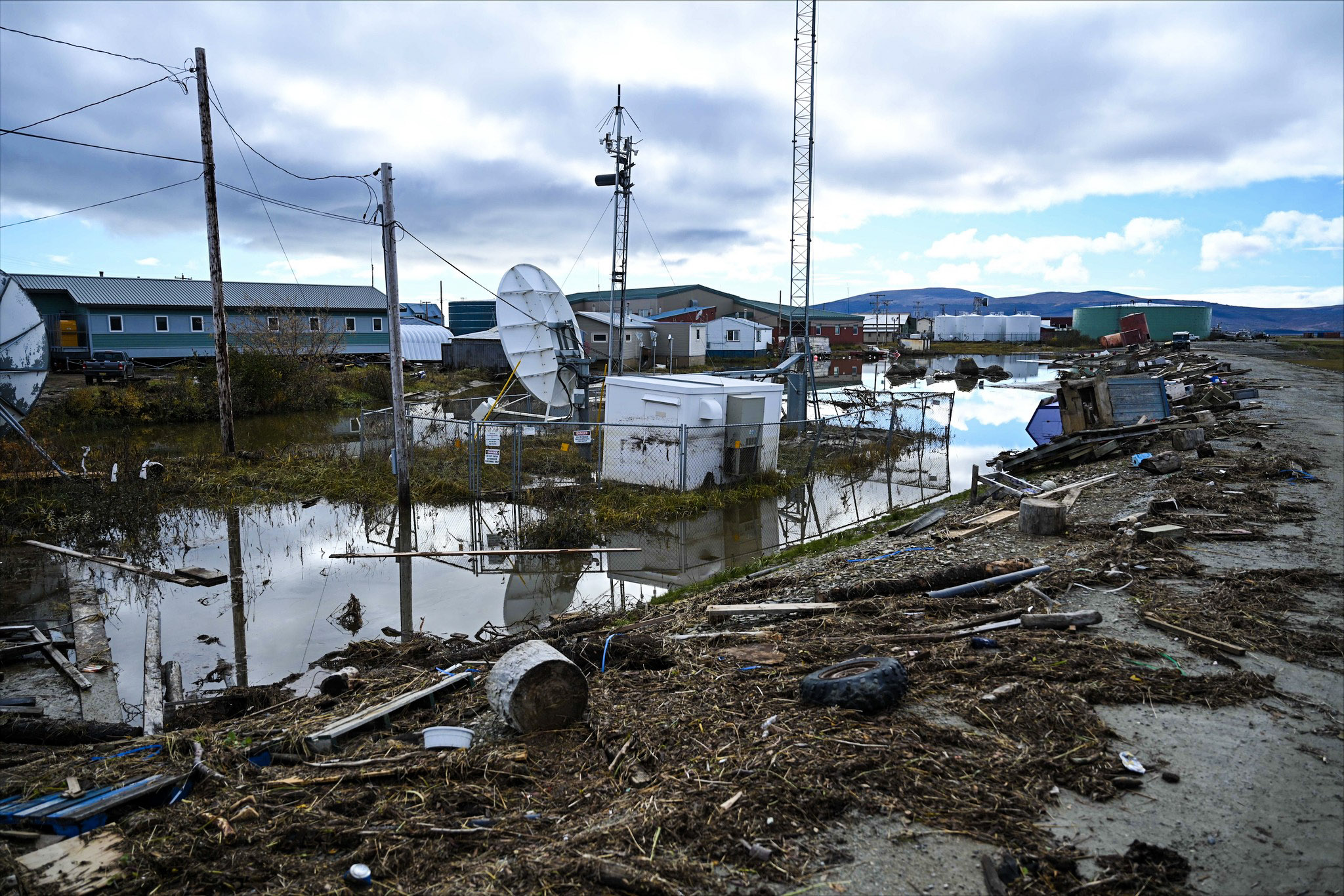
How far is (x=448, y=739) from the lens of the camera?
518 cm

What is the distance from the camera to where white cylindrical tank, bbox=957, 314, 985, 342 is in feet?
335

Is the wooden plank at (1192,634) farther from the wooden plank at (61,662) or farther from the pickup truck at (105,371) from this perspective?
the pickup truck at (105,371)

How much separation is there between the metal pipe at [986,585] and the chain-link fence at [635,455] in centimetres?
808

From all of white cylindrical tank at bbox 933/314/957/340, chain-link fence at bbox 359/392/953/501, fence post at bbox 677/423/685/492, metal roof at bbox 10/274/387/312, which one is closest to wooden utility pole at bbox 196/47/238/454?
chain-link fence at bbox 359/392/953/501

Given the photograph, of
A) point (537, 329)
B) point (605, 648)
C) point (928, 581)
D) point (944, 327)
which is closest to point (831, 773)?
point (605, 648)

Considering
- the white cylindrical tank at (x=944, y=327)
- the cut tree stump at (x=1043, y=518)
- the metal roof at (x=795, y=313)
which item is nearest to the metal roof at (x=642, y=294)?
the metal roof at (x=795, y=313)

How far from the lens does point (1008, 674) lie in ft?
19.6

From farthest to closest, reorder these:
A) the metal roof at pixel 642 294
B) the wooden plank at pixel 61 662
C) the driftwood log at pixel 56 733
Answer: the metal roof at pixel 642 294 → the wooden plank at pixel 61 662 → the driftwood log at pixel 56 733

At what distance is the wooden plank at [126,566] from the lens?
36.1 ft

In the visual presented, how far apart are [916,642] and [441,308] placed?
83.9m

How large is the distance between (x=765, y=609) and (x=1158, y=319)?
113 metres

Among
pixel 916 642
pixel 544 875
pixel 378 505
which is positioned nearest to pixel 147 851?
pixel 544 875

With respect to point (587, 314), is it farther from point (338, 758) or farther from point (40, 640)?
point (338, 758)

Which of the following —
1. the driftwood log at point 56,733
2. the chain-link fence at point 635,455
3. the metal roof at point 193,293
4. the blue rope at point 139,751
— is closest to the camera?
the blue rope at point 139,751
